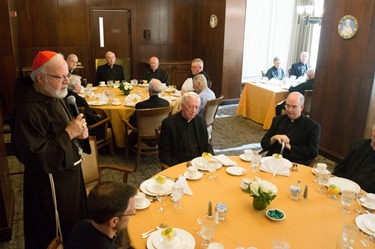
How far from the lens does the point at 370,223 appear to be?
2182mm

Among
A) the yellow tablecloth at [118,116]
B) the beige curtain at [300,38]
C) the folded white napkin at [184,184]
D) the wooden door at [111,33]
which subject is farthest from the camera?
the beige curtain at [300,38]

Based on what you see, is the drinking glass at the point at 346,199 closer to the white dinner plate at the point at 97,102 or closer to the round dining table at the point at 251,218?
the round dining table at the point at 251,218

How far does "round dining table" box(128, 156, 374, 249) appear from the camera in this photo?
6.66 feet

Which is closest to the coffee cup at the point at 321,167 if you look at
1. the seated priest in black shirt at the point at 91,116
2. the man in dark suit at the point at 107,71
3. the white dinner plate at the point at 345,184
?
the white dinner plate at the point at 345,184

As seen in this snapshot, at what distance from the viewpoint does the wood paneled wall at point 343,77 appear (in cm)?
469

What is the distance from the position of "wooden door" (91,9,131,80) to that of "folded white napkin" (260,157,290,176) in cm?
686

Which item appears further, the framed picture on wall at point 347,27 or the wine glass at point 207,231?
the framed picture on wall at point 347,27

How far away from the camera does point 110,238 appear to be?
5.73 ft

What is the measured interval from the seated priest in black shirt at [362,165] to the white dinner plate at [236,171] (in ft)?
3.57

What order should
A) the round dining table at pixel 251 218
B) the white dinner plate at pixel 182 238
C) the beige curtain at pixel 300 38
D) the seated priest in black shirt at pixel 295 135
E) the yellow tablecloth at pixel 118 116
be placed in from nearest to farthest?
the white dinner plate at pixel 182 238
the round dining table at pixel 251 218
the seated priest in black shirt at pixel 295 135
the yellow tablecloth at pixel 118 116
the beige curtain at pixel 300 38

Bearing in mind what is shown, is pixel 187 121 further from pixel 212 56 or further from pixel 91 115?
pixel 212 56

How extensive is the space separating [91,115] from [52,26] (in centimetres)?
448

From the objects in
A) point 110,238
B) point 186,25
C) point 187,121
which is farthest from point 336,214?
point 186,25

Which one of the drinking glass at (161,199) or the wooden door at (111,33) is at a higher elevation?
the wooden door at (111,33)
